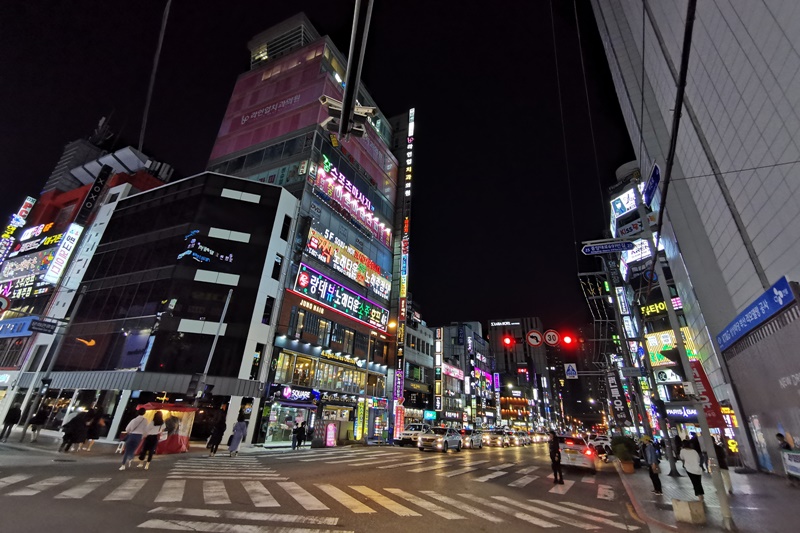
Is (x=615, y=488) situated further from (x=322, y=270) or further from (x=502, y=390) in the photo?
(x=502, y=390)

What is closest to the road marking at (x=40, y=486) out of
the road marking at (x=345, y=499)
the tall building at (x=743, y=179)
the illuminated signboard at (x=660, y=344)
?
the road marking at (x=345, y=499)

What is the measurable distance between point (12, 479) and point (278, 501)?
Answer: 22.7 feet

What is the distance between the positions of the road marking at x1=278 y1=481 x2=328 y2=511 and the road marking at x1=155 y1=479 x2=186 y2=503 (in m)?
2.53

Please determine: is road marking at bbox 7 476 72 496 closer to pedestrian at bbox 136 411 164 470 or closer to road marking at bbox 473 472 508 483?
pedestrian at bbox 136 411 164 470

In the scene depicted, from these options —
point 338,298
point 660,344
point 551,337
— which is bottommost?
point 551,337

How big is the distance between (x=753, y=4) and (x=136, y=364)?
127 ft

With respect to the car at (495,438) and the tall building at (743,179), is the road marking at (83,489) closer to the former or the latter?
the tall building at (743,179)

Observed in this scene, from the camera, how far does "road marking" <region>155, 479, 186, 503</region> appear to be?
7934 millimetres

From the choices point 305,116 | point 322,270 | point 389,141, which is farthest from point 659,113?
point 389,141

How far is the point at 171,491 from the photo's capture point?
28.9ft

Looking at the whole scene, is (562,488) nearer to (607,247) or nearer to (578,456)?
(578,456)

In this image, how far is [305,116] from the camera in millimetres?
47688

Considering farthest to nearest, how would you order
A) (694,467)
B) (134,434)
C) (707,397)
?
(134,434), (694,467), (707,397)

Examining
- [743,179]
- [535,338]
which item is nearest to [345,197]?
[535,338]
